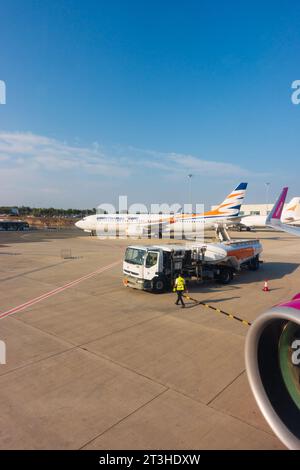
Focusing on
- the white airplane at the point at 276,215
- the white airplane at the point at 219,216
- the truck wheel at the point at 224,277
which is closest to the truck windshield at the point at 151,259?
the truck wheel at the point at 224,277

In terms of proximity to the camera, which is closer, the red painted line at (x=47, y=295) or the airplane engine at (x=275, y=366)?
the airplane engine at (x=275, y=366)

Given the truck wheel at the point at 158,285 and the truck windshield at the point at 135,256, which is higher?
the truck windshield at the point at 135,256

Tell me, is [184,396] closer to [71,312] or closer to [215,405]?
[215,405]

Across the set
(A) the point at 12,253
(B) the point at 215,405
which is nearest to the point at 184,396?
(B) the point at 215,405

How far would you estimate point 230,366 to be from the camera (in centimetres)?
748

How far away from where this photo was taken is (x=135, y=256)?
14.9m

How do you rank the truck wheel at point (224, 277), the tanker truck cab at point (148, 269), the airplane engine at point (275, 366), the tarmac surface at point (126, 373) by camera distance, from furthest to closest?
the truck wheel at point (224, 277), the tanker truck cab at point (148, 269), the tarmac surface at point (126, 373), the airplane engine at point (275, 366)

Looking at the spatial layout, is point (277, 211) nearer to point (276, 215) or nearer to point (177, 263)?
point (276, 215)

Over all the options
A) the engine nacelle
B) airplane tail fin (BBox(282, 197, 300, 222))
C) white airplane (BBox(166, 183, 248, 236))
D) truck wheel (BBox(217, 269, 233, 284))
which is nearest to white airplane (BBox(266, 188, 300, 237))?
truck wheel (BBox(217, 269, 233, 284))

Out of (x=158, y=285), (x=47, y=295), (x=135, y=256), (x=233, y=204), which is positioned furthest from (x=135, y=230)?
(x=47, y=295)

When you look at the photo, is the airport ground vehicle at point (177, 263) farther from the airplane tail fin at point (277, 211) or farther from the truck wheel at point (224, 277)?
the airplane tail fin at point (277, 211)

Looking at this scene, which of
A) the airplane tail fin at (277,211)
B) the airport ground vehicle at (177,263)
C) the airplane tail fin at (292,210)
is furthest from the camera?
the airplane tail fin at (292,210)

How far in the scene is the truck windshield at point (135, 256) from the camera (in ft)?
47.6
